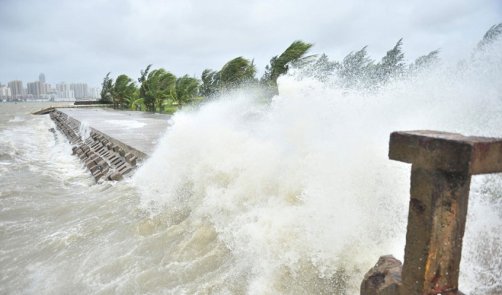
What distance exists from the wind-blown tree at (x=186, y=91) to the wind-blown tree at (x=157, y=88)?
911 mm

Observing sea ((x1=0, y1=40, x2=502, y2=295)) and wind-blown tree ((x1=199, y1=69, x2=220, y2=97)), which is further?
wind-blown tree ((x1=199, y1=69, x2=220, y2=97))

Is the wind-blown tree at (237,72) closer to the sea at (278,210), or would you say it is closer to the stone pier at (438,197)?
the sea at (278,210)

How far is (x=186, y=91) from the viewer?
30.8m

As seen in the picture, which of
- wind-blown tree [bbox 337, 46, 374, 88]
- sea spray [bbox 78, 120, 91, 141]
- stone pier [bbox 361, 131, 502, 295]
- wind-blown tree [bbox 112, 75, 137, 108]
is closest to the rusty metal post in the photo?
stone pier [bbox 361, 131, 502, 295]

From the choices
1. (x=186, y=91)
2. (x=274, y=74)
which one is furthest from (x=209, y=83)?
(x=274, y=74)

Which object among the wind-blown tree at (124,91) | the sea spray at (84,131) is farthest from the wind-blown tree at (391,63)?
the wind-blown tree at (124,91)

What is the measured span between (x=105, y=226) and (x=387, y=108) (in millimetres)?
5024

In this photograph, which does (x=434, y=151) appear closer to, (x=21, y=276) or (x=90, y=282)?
(x=90, y=282)

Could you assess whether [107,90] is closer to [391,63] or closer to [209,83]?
[209,83]

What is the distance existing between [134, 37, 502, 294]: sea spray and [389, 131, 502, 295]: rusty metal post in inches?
55.7

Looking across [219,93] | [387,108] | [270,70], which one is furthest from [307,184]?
[219,93]

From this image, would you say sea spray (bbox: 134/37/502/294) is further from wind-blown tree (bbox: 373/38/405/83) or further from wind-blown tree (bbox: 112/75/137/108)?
wind-blown tree (bbox: 112/75/137/108)

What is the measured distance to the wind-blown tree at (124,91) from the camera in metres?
44.2

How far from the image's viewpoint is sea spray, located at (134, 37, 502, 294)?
3.35m
